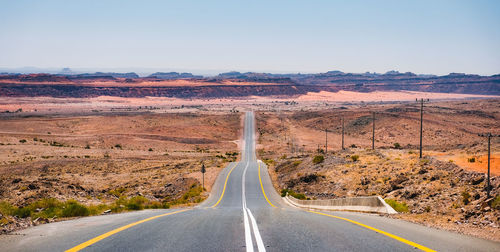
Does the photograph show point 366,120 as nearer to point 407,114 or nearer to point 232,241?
point 407,114

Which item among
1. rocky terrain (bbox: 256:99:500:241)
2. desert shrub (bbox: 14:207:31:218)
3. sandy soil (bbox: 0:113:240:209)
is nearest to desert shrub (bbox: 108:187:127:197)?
sandy soil (bbox: 0:113:240:209)

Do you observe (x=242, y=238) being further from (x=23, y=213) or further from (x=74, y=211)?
(x=23, y=213)

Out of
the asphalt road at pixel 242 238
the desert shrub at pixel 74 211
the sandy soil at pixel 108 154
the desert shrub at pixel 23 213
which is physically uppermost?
the asphalt road at pixel 242 238

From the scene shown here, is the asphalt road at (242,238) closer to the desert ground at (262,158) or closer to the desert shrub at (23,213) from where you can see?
the desert ground at (262,158)

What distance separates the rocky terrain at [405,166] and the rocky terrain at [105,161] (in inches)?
465

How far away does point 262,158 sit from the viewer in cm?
8438

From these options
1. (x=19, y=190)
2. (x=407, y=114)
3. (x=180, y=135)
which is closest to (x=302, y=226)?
(x=19, y=190)

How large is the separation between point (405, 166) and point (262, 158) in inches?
2070

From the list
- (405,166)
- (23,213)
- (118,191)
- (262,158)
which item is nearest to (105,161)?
(118,191)

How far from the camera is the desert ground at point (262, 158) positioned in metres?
19.3

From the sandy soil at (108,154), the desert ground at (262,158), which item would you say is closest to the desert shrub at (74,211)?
the desert ground at (262,158)

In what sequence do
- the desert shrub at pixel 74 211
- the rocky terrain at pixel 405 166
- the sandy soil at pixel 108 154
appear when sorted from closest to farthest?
the rocky terrain at pixel 405 166, the desert shrub at pixel 74 211, the sandy soil at pixel 108 154

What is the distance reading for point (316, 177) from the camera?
43781 millimetres

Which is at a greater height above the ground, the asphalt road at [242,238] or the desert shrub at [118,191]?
the asphalt road at [242,238]
